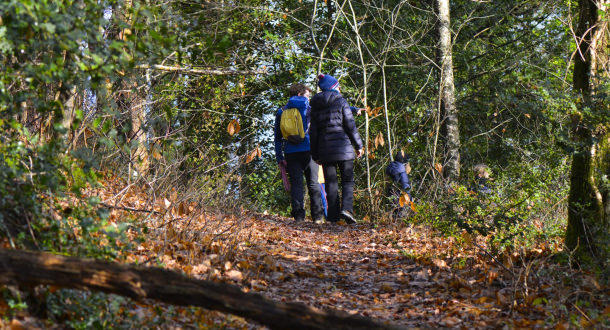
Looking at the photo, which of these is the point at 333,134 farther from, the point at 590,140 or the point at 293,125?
the point at 590,140

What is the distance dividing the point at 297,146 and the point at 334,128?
716 mm

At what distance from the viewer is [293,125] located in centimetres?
993

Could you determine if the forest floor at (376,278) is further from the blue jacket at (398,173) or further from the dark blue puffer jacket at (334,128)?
the blue jacket at (398,173)

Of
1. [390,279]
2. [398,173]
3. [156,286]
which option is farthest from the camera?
[398,173]

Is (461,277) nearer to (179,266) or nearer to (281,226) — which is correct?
(179,266)

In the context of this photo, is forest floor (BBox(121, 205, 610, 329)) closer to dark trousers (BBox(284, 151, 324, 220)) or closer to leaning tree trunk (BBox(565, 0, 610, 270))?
leaning tree trunk (BBox(565, 0, 610, 270))

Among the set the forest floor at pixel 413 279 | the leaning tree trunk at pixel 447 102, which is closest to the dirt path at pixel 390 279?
the forest floor at pixel 413 279

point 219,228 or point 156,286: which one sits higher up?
point 156,286

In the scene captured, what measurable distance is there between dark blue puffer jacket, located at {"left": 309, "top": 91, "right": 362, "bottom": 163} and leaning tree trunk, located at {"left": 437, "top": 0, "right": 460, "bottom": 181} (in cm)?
255

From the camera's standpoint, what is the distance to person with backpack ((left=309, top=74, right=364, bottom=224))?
9.95 m

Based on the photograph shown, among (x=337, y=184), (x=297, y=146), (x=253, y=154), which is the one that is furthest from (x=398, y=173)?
(x=253, y=154)

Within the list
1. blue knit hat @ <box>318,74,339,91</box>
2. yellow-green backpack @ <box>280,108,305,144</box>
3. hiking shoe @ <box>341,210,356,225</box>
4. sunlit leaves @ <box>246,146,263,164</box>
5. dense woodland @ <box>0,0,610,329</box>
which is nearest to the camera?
dense woodland @ <box>0,0,610,329</box>

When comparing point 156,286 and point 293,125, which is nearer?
point 156,286

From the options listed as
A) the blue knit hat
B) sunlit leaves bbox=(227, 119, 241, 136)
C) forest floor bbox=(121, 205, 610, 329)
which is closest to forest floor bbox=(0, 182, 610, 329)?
forest floor bbox=(121, 205, 610, 329)
